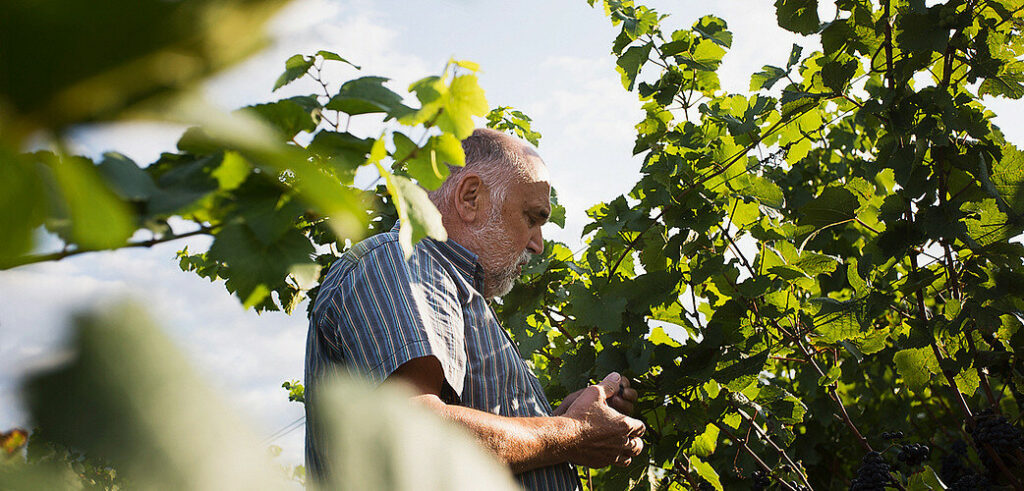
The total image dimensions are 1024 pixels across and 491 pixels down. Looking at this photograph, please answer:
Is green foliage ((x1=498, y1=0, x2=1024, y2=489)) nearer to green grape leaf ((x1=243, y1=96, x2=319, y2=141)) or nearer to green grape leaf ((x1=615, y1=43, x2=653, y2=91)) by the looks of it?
green grape leaf ((x1=615, y1=43, x2=653, y2=91))

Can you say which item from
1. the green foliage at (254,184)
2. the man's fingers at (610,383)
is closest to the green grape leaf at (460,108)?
the green foliage at (254,184)

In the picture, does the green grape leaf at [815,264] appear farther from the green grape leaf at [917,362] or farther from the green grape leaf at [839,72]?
the green grape leaf at [839,72]

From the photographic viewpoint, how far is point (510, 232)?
1994 millimetres

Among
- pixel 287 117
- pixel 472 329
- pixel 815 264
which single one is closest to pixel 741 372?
pixel 815 264

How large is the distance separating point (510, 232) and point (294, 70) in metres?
1.13

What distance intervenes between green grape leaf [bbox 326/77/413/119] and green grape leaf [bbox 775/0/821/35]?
6.16 feet

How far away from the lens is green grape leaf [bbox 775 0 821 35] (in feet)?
7.04

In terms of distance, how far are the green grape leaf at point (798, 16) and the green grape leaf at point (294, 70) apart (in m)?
1.56

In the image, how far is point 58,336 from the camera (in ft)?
0.66

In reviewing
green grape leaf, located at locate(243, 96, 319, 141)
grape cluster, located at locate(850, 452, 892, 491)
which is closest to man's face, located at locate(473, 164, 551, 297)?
grape cluster, located at locate(850, 452, 892, 491)

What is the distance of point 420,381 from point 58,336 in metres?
1.24

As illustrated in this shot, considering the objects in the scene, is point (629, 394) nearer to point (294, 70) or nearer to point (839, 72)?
point (839, 72)

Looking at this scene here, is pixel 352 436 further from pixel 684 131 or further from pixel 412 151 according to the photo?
pixel 684 131

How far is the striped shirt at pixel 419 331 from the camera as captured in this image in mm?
1433
